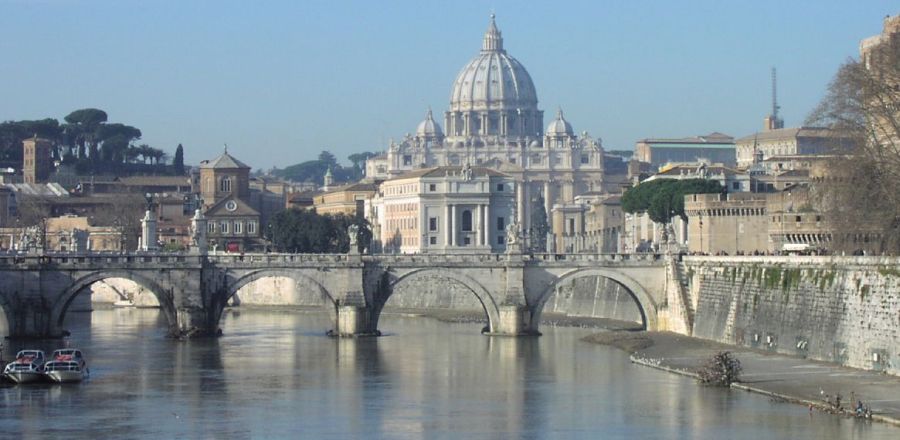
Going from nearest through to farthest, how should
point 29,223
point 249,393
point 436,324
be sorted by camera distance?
point 249,393 < point 436,324 < point 29,223

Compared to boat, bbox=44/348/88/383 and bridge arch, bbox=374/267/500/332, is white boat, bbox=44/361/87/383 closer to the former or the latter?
boat, bbox=44/348/88/383

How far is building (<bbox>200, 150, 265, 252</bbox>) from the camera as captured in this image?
6093 inches

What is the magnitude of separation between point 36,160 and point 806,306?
133 m

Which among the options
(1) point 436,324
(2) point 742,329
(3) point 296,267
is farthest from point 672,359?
(1) point 436,324

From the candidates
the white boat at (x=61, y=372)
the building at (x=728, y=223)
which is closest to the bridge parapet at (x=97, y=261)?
the white boat at (x=61, y=372)

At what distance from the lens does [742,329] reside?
238ft

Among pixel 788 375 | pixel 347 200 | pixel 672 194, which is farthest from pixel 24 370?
pixel 347 200

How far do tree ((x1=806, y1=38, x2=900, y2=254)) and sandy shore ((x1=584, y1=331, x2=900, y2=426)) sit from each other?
4732mm

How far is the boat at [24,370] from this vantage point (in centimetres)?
6581

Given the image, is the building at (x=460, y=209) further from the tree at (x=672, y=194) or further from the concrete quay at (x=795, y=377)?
the concrete quay at (x=795, y=377)

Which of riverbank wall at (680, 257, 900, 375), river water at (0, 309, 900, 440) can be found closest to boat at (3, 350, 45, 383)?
river water at (0, 309, 900, 440)

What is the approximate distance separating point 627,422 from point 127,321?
4943cm

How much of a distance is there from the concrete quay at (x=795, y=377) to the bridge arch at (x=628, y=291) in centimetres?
900

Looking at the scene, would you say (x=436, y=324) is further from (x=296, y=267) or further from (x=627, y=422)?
(x=627, y=422)
